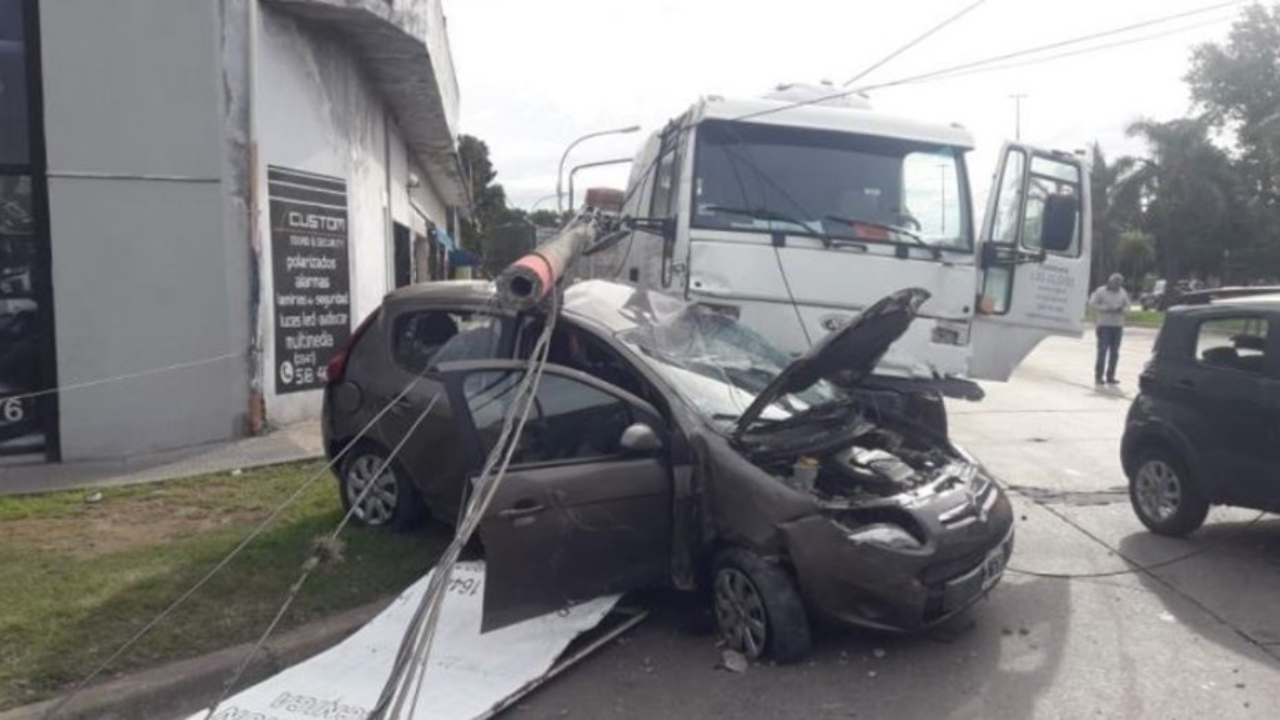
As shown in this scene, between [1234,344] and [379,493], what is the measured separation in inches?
215

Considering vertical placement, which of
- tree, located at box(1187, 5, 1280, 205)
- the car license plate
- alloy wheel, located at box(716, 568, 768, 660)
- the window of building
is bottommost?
alloy wheel, located at box(716, 568, 768, 660)

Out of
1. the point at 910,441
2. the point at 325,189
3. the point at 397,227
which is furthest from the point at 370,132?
the point at 910,441

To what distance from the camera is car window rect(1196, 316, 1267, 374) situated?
241 inches

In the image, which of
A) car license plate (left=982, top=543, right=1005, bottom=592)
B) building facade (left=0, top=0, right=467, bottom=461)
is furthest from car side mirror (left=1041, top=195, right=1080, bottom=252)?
building facade (left=0, top=0, right=467, bottom=461)

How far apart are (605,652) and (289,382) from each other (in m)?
6.23

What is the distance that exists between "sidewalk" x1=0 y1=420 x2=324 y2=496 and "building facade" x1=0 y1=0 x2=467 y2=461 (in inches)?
8.5

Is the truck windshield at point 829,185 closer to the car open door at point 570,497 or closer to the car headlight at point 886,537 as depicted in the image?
the car open door at point 570,497

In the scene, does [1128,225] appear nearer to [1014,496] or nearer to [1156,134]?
[1156,134]

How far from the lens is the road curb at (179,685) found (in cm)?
415

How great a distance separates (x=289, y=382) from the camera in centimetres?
1000

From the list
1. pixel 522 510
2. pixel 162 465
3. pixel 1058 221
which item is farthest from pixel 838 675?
pixel 162 465

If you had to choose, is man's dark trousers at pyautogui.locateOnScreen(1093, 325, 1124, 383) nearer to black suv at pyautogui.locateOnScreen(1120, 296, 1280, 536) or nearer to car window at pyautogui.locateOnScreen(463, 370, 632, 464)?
black suv at pyautogui.locateOnScreen(1120, 296, 1280, 536)

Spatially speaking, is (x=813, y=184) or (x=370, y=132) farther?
(x=370, y=132)

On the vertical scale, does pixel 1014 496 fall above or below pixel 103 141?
below
